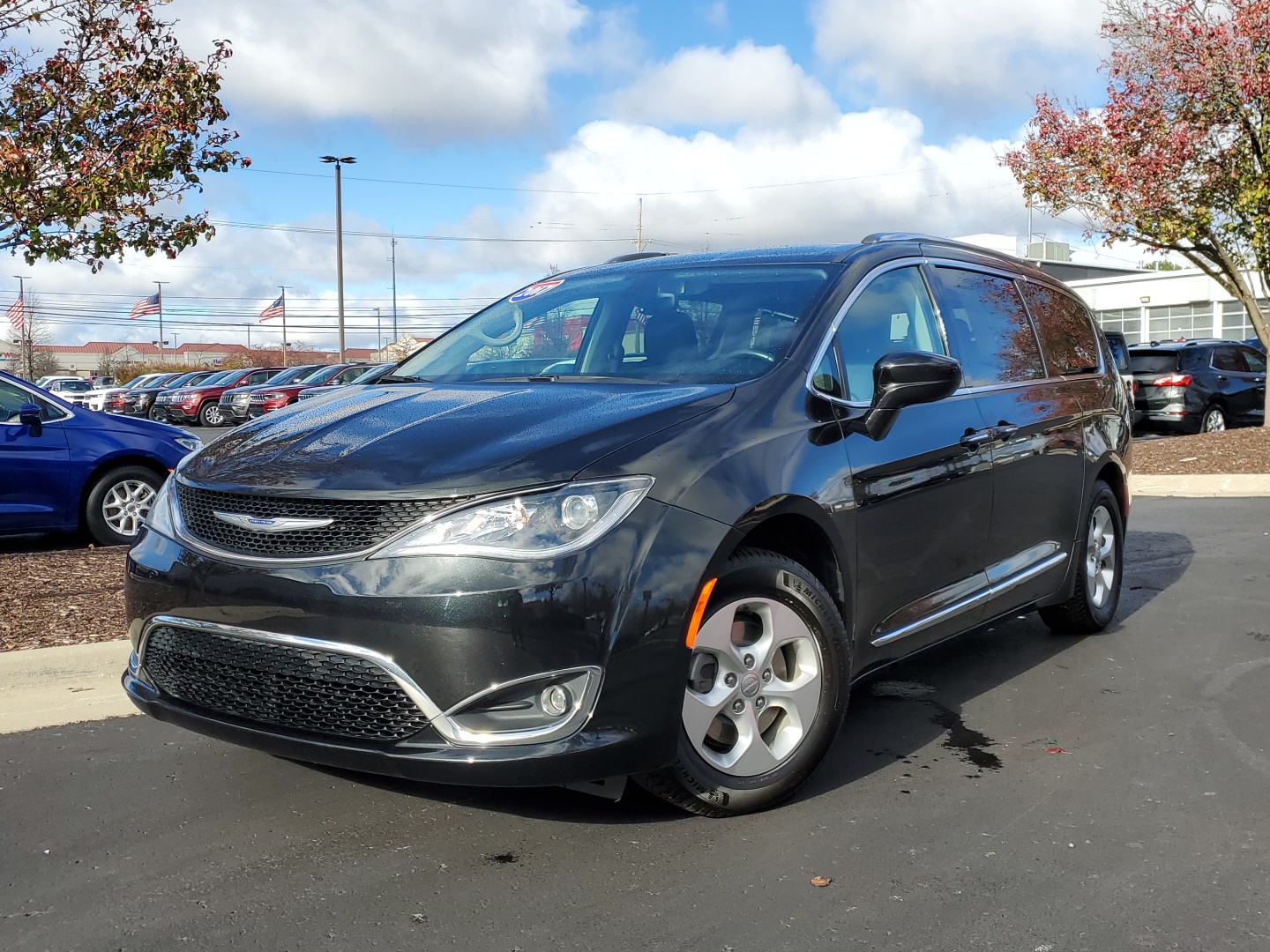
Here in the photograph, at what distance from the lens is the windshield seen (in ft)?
13.6

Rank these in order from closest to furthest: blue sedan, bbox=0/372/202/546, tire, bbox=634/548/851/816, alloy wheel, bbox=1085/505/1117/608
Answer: tire, bbox=634/548/851/816 < alloy wheel, bbox=1085/505/1117/608 < blue sedan, bbox=0/372/202/546

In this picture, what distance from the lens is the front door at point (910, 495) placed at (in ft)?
13.2

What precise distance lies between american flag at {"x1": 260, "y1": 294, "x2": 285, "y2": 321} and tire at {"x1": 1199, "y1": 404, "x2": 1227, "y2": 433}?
43.3 m

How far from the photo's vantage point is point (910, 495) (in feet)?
13.8

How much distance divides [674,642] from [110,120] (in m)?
5.43

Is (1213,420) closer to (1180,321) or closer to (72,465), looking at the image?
(72,465)

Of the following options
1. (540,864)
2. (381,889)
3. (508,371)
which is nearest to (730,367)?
(508,371)

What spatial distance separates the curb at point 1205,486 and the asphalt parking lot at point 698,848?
818cm

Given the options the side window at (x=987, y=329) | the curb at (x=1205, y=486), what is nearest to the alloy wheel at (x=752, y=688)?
the side window at (x=987, y=329)

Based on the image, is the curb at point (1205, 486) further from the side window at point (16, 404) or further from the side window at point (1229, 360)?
the side window at point (16, 404)

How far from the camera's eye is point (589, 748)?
3.14 meters

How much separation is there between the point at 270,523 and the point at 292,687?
44cm

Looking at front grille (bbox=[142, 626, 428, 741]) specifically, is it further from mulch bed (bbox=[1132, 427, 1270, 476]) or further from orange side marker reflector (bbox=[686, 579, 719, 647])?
mulch bed (bbox=[1132, 427, 1270, 476])

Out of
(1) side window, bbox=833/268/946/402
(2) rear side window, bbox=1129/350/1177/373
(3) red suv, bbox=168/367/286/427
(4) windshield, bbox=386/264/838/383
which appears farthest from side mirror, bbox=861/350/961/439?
(3) red suv, bbox=168/367/286/427
